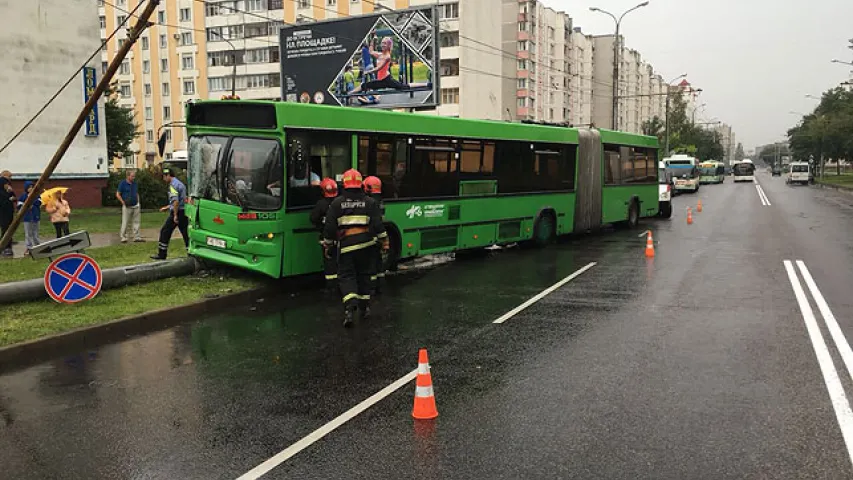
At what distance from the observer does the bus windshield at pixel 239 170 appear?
1027cm

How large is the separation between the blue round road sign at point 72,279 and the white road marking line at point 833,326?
351 inches

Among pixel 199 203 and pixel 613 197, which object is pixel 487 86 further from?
pixel 199 203

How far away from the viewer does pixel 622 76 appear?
115000mm

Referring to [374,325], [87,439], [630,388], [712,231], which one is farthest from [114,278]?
[712,231]

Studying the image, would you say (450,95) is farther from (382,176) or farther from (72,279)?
(72,279)

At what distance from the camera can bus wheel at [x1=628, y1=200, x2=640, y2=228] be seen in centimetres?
2184

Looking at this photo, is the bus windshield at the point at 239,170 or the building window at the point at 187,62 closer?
the bus windshield at the point at 239,170

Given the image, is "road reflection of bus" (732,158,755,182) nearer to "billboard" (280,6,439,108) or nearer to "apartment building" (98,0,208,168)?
"apartment building" (98,0,208,168)

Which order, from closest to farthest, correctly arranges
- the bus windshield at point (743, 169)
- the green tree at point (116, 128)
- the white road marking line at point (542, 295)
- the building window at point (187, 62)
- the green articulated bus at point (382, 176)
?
the white road marking line at point (542, 295)
the green articulated bus at point (382, 176)
the green tree at point (116, 128)
the building window at point (187, 62)
the bus windshield at point (743, 169)

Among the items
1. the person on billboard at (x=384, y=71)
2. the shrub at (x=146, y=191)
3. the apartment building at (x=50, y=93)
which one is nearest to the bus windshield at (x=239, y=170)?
the person on billboard at (x=384, y=71)

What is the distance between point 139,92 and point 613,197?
71.3 metres

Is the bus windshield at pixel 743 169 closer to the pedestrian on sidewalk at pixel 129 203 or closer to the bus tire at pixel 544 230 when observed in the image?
the bus tire at pixel 544 230

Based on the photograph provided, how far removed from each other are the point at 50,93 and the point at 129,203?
1563 centimetres

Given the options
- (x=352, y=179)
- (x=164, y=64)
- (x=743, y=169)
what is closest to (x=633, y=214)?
(x=352, y=179)
